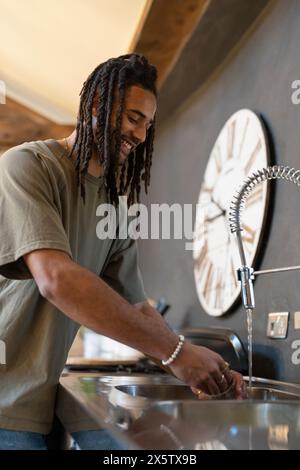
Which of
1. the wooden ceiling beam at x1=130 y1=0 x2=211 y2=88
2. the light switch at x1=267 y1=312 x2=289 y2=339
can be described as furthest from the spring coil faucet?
the wooden ceiling beam at x1=130 y1=0 x2=211 y2=88

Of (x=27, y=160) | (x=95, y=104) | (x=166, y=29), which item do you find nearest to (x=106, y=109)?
(x=95, y=104)

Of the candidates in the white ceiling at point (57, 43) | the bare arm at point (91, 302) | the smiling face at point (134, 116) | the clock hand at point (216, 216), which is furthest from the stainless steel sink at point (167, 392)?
the white ceiling at point (57, 43)

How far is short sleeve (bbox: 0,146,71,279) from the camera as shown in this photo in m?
0.99

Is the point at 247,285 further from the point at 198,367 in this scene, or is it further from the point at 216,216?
the point at 216,216

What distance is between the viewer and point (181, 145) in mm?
2779

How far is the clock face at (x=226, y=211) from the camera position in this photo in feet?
5.65

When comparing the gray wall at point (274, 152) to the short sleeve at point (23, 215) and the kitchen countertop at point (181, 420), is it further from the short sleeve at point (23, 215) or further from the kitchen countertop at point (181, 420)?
the short sleeve at point (23, 215)

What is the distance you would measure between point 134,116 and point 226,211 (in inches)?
32.9

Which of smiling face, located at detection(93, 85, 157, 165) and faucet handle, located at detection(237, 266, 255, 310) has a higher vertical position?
smiling face, located at detection(93, 85, 157, 165)

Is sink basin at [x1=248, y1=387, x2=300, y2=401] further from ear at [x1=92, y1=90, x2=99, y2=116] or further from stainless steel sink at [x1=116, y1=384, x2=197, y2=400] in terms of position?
ear at [x1=92, y1=90, x2=99, y2=116]

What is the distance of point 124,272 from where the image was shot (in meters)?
1.40

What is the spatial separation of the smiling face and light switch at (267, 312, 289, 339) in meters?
0.56

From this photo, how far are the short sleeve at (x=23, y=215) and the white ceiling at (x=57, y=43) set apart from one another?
1253 millimetres

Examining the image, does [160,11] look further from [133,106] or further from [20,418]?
[20,418]
